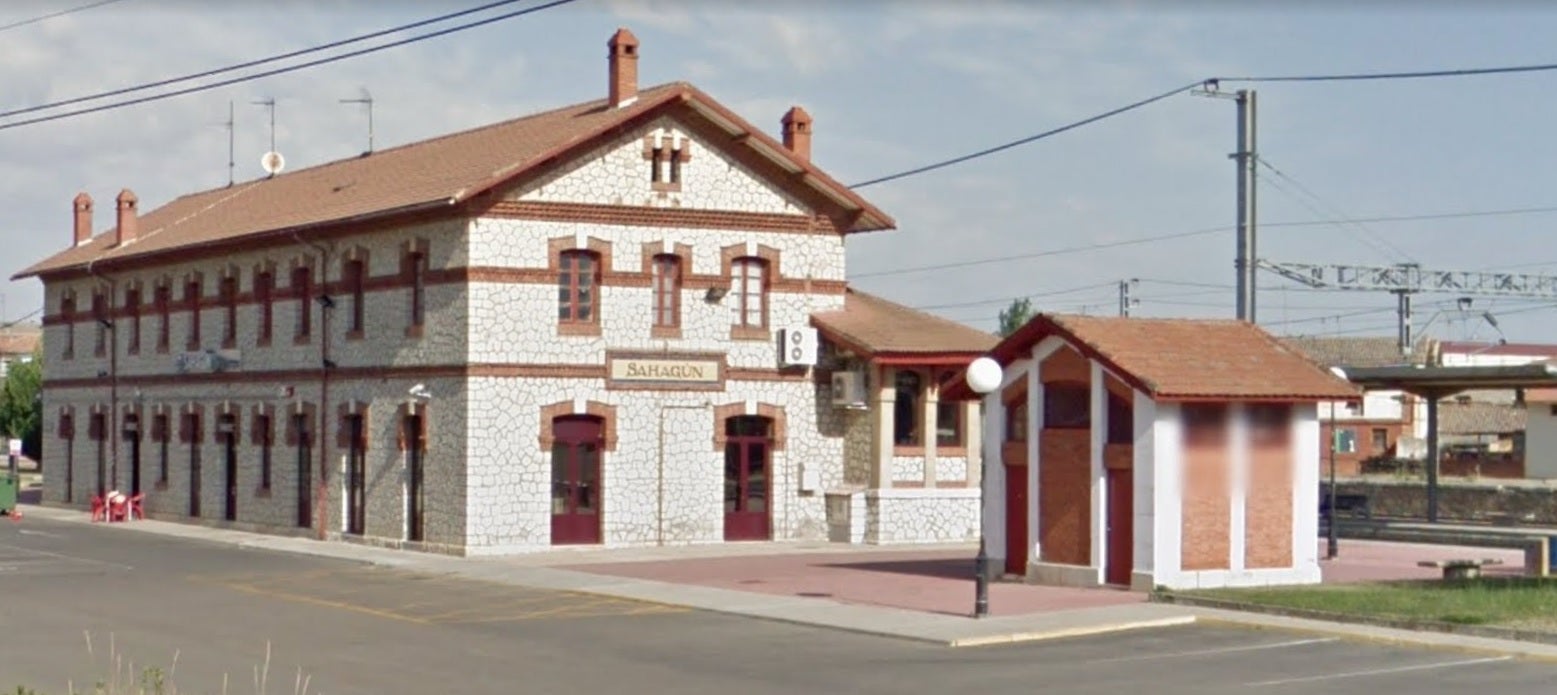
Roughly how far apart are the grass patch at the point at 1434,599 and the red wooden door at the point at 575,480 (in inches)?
569

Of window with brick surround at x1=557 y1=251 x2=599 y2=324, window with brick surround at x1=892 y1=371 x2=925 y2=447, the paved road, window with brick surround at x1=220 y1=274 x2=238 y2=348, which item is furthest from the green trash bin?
window with brick surround at x1=892 y1=371 x2=925 y2=447

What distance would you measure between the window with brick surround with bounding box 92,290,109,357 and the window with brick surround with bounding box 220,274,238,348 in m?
8.53

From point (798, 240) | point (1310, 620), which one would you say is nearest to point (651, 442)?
point (798, 240)

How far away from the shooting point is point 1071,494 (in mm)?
28906

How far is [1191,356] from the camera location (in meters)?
28.7

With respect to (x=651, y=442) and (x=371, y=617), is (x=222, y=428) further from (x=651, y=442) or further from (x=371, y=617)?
(x=371, y=617)

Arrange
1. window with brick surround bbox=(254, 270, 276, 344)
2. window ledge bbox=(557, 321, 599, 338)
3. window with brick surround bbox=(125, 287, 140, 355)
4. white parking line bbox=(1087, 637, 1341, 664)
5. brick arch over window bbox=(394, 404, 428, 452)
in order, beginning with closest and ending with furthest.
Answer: white parking line bbox=(1087, 637, 1341, 664) < window ledge bbox=(557, 321, 599, 338) < brick arch over window bbox=(394, 404, 428, 452) < window with brick surround bbox=(254, 270, 276, 344) < window with brick surround bbox=(125, 287, 140, 355)

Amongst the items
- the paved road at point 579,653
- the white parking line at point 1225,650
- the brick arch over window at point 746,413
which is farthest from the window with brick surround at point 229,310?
the white parking line at point 1225,650

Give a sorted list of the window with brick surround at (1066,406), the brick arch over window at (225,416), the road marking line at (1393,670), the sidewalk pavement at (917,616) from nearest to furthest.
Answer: the road marking line at (1393,670), the sidewalk pavement at (917,616), the window with brick surround at (1066,406), the brick arch over window at (225,416)

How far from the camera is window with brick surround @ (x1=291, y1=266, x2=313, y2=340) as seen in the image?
42938 mm

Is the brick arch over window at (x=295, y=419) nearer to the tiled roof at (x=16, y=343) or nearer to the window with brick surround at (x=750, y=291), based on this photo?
the window with brick surround at (x=750, y=291)

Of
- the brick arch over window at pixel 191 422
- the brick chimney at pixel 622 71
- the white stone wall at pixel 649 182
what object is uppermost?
the brick chimney at pixel 622 71

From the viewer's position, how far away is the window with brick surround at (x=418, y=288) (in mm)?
38781

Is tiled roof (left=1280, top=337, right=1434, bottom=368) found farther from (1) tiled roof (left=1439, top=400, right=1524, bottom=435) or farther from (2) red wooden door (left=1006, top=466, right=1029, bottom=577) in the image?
(2) red wooden door (left=1006, top=466, right=1029, bottom=577)
